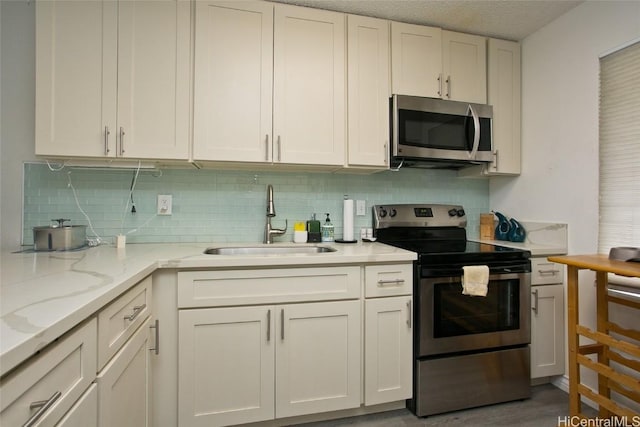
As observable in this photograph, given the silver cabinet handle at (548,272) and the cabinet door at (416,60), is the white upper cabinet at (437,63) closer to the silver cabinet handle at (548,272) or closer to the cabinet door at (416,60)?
the cabinet door at (416,60)

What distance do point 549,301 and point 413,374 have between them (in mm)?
1043

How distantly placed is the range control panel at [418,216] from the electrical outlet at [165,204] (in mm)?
1419

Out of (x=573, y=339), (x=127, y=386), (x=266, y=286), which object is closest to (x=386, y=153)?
(x=266, y=286)

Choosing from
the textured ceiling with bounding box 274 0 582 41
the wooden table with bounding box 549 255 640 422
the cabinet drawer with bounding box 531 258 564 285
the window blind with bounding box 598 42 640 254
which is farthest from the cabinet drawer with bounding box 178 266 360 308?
the textured ceiling with bounding box 274 0 582 41

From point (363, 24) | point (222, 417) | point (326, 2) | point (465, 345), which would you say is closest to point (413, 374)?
point (465, 345)

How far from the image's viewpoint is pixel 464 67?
2158mm

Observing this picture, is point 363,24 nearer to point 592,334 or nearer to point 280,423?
point 592,334

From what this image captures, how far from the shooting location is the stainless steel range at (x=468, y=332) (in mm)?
1684

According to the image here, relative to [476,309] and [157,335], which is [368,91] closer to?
[476,309]

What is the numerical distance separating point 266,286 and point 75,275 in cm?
76

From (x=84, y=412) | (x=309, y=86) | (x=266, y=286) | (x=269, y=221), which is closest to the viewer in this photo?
(x=84, y=412)

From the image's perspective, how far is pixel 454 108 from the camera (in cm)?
210

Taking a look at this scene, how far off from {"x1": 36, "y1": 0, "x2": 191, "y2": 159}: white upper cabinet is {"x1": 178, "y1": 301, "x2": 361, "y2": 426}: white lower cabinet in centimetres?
97

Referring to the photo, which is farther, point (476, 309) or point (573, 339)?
point (476, 309)
